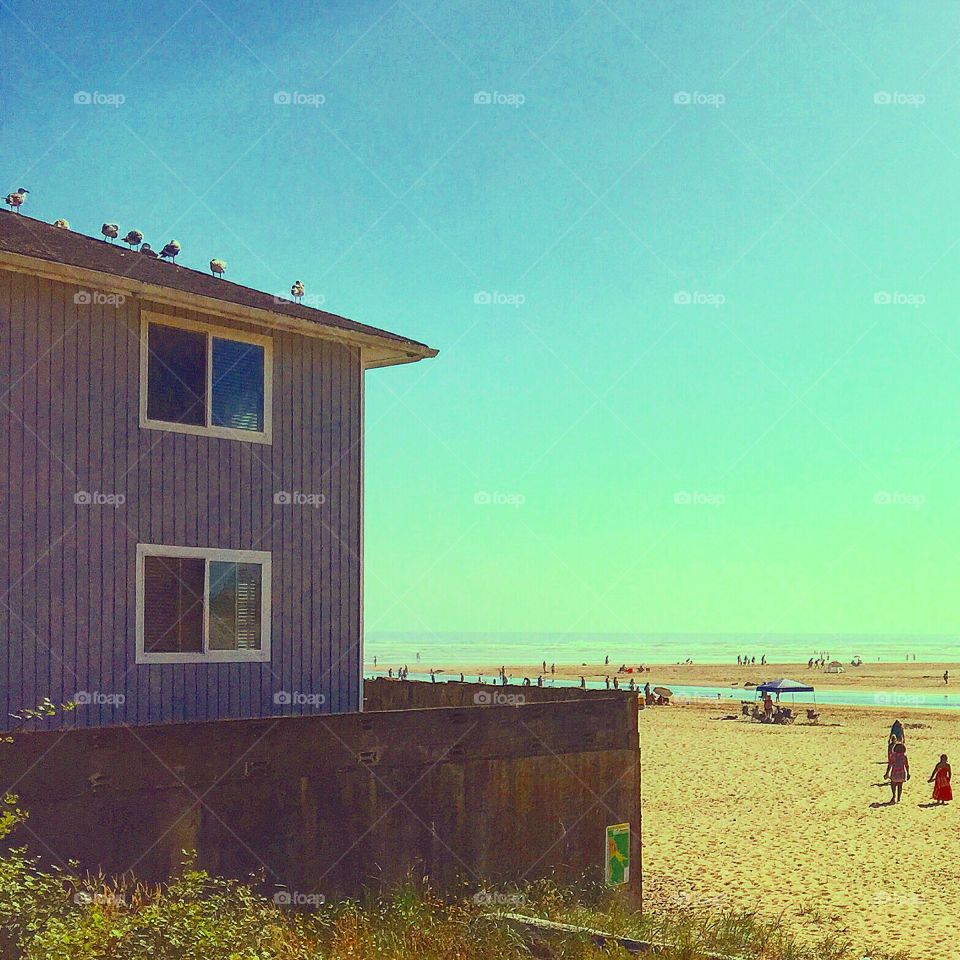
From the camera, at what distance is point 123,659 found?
14523 millimetres

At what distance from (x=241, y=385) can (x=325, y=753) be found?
567 cm

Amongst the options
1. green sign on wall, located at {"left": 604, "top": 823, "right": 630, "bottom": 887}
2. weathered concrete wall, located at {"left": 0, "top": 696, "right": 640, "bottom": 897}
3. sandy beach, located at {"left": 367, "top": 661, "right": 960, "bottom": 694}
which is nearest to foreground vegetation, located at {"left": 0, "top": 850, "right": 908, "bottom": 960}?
weathered concrete wall, located at {"left": 0, "top": 696, "right": 640, "bottom": 897}

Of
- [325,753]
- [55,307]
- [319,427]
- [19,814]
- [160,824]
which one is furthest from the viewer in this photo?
[319,427]

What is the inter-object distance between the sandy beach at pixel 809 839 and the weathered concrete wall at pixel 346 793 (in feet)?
11.3

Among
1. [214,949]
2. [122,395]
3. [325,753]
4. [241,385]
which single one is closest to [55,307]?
[122,395]

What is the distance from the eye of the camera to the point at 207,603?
15.5 meters

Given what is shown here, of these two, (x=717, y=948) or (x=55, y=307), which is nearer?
(x=717, y=948)

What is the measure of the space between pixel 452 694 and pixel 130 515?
24.0 feet

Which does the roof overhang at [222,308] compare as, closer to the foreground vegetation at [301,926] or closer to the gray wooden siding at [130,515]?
the gray wooden siding at [130,515]

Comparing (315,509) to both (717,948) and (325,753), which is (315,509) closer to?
(325,753)

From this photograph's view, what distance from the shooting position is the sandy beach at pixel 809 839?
1778cm

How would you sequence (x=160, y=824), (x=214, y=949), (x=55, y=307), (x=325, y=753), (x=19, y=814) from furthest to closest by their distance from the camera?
(x=55, y=307) → (x=325, y=753) → (x=160, y=824) → (x=19, y=814) → (x=214, y=949)

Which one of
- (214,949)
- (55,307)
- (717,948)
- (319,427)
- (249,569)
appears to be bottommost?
(717,948)

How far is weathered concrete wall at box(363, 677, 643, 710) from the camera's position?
19266 millimetres
